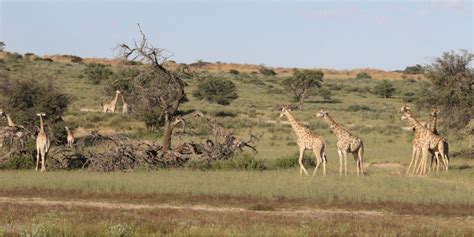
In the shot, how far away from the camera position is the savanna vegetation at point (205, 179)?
14.1 m

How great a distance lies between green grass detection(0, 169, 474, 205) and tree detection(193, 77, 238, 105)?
46363 mm

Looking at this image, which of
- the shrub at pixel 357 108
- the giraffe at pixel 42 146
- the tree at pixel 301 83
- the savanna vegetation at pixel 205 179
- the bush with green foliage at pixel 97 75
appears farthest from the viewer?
the tree at pixel 301 83

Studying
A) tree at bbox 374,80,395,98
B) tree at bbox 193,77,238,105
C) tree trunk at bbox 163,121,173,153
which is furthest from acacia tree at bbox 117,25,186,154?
tree at bbox 374,80,395,98

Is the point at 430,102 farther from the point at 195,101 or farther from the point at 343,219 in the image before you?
the point at 195,101

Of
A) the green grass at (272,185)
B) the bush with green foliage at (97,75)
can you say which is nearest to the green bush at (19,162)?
the green grass at (272,185)

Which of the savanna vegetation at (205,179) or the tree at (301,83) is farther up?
the tree at (301,83)

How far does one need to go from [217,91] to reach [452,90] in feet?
133

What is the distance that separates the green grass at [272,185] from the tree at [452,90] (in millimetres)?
7976

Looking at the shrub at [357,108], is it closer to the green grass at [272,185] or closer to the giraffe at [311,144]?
the giraffe at [311,144]

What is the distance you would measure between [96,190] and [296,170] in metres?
8.12

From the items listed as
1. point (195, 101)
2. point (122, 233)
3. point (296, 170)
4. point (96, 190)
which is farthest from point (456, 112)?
point (195, 101)

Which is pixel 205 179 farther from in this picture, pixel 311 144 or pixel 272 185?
pixel 311 144

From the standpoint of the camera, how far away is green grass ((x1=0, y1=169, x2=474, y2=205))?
736 inches

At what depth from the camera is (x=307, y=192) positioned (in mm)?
18969
